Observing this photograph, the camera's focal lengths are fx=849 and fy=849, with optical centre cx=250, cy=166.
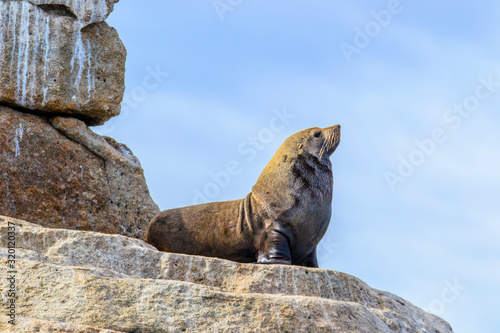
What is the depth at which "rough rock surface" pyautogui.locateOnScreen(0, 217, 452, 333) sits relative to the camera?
630 cm

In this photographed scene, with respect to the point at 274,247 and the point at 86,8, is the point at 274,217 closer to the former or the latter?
the point at 274,247

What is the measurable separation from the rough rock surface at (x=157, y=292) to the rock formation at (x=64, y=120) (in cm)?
220

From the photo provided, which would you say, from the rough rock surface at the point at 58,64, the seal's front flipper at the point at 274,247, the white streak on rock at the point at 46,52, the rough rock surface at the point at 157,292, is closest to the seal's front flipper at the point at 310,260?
the seal's front flipper at the point at 274,247

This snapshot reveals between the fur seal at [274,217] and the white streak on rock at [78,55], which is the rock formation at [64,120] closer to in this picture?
the white streak on rock at [78,55]

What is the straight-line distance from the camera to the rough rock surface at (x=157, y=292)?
6.30 m

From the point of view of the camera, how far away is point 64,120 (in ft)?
34.3

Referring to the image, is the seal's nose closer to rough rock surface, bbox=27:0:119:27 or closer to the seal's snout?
the seal's snout

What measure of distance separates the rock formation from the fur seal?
0.94 meters

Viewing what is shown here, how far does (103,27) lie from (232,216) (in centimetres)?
321

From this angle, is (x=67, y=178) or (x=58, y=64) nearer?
(x=67, y=178)

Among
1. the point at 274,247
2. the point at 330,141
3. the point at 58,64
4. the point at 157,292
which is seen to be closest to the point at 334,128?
the point at 330,141

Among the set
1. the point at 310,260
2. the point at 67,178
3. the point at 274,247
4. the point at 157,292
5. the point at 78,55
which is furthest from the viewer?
the point at 78,55

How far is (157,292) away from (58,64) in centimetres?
486

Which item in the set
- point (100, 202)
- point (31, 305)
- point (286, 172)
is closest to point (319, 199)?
point (286, 172)
